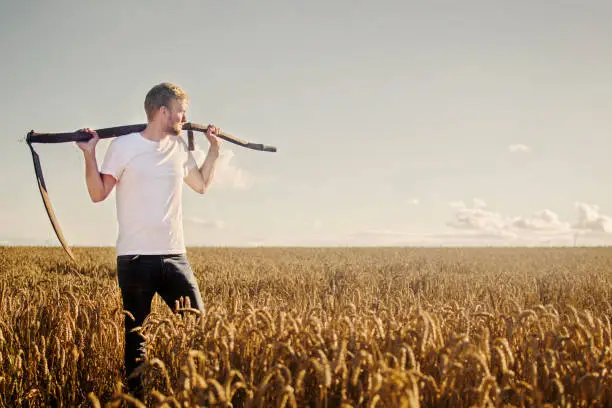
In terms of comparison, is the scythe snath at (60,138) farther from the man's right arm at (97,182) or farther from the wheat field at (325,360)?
the wheat field at (325,360)

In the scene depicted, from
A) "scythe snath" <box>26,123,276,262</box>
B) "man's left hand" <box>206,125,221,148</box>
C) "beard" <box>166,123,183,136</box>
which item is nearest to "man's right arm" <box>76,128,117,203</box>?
"scythe snath" <box>26,123,276,262</box>

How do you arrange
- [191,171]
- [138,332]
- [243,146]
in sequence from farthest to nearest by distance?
1. [243,146]
2. [191,171]
3. [138,332]

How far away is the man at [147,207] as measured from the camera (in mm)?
3664

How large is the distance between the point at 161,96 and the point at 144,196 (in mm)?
788

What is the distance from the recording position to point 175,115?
3.82m

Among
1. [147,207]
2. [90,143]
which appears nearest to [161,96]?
[90,143]

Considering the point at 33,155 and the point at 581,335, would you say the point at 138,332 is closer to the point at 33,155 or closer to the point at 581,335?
the point at 33,155

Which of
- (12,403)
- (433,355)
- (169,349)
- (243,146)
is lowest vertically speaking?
(12,403)

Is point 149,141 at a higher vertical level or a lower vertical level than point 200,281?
higher

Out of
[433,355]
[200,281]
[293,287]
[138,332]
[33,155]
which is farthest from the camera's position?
[200,281]

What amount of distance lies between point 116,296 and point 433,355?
4.43 meters

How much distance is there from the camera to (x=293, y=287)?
959 centimetres

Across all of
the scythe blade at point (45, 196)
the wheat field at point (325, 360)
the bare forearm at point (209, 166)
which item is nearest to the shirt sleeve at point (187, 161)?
the bare forearm at point (209, 166)

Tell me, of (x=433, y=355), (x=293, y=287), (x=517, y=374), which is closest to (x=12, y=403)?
(x=433, y=355)
